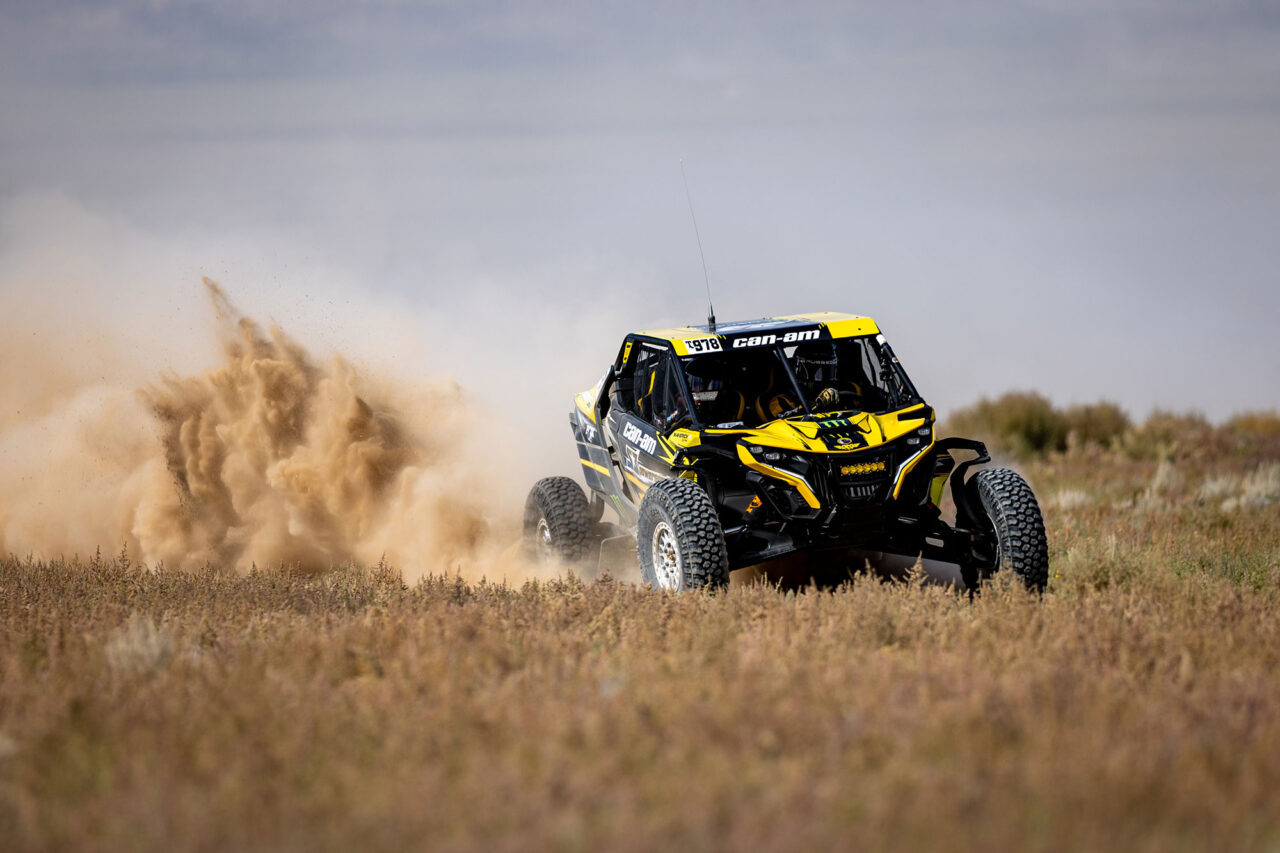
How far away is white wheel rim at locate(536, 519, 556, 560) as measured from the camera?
11148mm

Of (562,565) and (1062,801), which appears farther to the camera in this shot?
(562,565)

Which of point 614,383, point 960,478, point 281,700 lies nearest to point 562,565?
point 614,383

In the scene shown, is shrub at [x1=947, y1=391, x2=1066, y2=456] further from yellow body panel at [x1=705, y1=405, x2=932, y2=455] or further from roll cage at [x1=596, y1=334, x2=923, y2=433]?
yellow body panel at [x1=705, y1=405, x2=932, y2=455]

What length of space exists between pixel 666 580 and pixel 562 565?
7.10 ft

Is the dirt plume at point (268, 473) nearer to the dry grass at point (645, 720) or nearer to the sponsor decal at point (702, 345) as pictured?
the sponsor decal at point (702, 345)

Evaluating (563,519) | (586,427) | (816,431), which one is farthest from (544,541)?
(816,431)

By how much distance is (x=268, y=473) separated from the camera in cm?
1354

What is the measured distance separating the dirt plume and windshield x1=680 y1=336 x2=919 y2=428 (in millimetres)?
3170

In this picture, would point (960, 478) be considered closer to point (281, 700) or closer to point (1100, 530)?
point (1100, 530)

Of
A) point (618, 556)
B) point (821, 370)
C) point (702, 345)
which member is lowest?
point (618, 556)

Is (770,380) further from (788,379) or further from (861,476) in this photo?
(861,476)

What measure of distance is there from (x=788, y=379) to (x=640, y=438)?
4.03 ft

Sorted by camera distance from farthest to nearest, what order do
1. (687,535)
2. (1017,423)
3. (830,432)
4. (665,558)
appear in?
(1017,423) → (665,558) → (830,432) → (687,535)

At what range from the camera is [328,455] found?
13.5 metres
